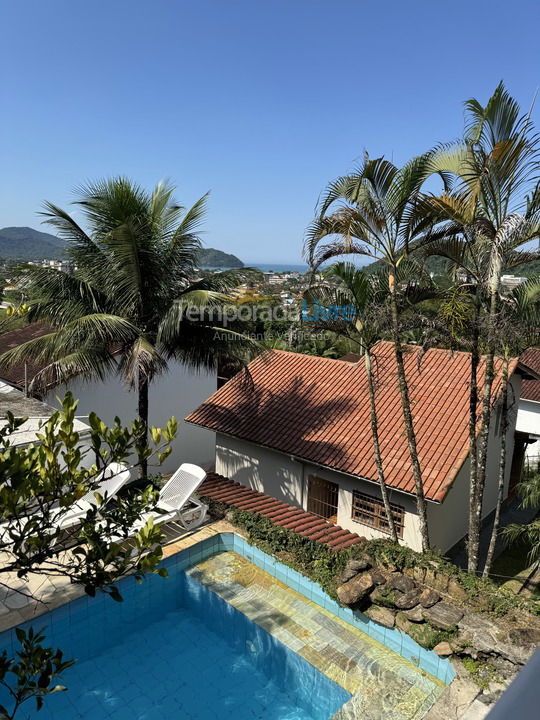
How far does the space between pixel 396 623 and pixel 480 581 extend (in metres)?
1.89

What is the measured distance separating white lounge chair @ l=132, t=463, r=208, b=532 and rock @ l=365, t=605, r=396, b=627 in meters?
4.63

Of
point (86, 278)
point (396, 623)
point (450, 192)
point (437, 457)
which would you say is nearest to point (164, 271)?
point (86, 278)

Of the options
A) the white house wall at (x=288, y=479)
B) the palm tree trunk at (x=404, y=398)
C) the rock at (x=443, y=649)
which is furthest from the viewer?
the white house wall at (x=288, y=479)

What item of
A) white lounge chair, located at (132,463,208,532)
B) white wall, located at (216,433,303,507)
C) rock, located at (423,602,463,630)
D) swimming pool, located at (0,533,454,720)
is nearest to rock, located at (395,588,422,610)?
rock, located at (423,602,463,630)

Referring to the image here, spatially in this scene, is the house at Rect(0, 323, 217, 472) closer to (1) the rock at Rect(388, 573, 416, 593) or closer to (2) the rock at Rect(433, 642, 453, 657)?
(1) the rock at Rect(388, 573, 416, 593)

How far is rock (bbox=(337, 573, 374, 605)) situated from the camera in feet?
28.3

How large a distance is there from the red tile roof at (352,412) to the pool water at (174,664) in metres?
5.11

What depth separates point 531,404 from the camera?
22688mm

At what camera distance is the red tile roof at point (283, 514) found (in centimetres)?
1135

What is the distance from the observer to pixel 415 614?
8.24 m

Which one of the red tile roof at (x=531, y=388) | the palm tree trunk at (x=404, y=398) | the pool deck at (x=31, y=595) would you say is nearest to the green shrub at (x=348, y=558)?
the palm tree trunk at (x=404, y=398)

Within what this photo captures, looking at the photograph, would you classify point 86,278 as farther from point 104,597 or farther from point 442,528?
point 442,528

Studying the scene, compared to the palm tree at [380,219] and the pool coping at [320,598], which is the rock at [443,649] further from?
the palm tree at [380,219]

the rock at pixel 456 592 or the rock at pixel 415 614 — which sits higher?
the rock at pixel 456 592
